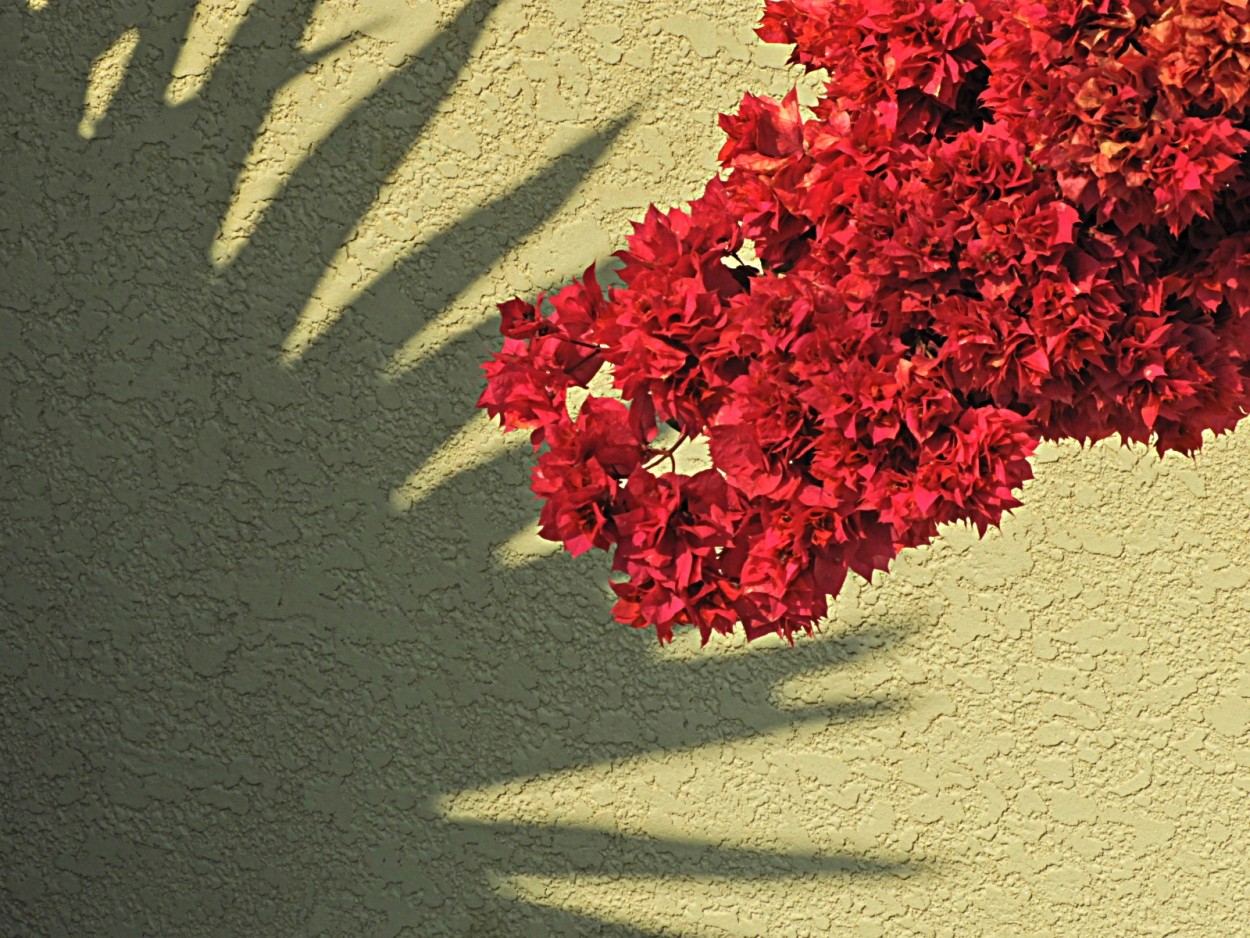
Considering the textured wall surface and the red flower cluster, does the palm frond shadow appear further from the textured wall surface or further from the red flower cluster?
the red flower cluster

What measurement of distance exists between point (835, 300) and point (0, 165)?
6.41ft

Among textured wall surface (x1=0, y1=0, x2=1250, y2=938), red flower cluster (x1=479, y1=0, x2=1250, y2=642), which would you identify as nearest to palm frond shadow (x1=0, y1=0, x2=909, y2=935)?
textured wall surface (x1=0, y1=0, x2=1250, y2=938)

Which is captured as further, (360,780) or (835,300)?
(360,780)

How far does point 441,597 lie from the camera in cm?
274

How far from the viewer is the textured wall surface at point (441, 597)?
8.79 feet

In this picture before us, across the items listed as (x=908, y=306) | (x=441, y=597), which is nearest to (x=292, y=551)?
(x=441, y=597)

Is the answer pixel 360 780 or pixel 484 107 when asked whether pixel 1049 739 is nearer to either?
pixel 360 780

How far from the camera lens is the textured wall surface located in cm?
268

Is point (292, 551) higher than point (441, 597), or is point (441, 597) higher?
point (292, 551)

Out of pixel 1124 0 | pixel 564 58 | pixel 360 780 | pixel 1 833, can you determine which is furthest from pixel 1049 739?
pixel 1 833

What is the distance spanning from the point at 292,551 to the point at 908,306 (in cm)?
170

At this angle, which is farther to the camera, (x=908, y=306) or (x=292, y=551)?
(x=292, y=551)

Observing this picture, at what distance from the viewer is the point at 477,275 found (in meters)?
Answer: 2.70

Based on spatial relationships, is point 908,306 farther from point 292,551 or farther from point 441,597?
point 292,551
